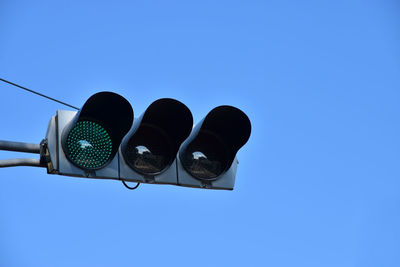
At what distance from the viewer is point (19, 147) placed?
3389mm

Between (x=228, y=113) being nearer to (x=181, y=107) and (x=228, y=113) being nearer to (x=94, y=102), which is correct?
(x=181, y=107)

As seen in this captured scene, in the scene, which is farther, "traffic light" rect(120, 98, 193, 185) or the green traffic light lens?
"traffic light" rect(120, 98, 193, 185)

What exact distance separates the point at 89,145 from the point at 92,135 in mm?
70

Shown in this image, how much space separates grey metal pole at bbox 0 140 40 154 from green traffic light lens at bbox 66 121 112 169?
0.60ft

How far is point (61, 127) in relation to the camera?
3.59m

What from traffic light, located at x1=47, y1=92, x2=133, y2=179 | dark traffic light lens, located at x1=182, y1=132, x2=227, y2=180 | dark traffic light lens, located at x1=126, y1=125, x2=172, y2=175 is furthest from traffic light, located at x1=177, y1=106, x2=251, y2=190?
traffic light, located at x1=47, y1=92, x2=133, y2=179

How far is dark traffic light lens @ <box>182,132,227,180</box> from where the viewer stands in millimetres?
3857

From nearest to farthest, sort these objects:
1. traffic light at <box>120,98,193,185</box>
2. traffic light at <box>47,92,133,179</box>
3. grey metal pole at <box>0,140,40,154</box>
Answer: grey metal pole at <box>0,140,40,154</box>, traffic light at <box>47,92,133,179</box>, traffic light at <box>120,98,193,185</box>

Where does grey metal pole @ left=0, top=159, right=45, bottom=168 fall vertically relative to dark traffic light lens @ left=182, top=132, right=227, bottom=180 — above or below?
below

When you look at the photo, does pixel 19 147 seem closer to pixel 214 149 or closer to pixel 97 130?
pixel 97 130

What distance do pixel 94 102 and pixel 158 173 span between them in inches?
22.6

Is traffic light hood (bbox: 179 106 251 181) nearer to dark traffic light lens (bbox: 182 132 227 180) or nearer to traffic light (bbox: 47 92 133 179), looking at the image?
dark traffic light lens (bbox: 182 132 227 180)

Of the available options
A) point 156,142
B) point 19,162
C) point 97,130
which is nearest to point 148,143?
point 156,142

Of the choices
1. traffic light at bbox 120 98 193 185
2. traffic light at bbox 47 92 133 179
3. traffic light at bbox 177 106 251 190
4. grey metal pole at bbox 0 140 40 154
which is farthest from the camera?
traffic light at bbox 177 106 251 190
